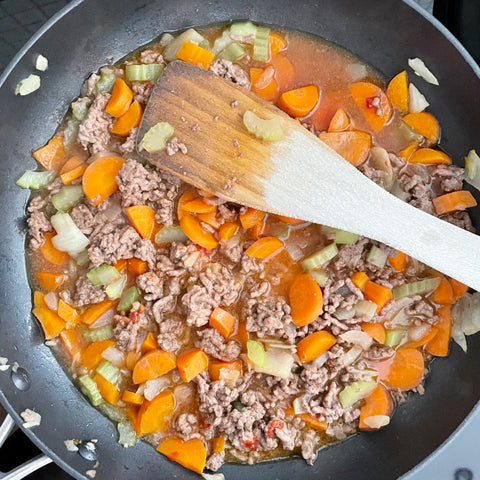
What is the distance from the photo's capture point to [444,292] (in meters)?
3.53

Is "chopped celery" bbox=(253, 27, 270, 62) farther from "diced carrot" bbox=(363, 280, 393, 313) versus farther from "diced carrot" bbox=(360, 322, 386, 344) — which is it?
"diced carrot" bbox=(360, 322, 386, 344)

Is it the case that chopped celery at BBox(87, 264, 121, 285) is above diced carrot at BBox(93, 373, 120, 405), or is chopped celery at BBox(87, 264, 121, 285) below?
above

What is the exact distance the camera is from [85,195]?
11.4ft

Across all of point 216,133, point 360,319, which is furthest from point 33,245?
point 360,319

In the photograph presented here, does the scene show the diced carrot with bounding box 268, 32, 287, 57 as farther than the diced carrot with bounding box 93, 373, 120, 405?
Yes

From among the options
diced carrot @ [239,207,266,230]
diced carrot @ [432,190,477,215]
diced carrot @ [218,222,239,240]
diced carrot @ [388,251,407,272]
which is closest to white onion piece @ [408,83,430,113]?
diced carrot @ [432,190,477,215]

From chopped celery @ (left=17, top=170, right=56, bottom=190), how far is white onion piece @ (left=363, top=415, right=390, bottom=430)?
2099mm

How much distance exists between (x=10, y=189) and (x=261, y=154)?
4.47ft

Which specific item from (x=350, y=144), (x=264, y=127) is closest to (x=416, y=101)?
(x=350, y=144)

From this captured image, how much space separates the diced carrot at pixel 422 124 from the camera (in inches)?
141

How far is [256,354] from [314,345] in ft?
0.99

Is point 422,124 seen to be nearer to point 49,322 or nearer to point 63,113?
point 63,113

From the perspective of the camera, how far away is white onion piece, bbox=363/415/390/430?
352 cm

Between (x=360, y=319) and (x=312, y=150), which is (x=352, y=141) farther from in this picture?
(x=360, y=319)
